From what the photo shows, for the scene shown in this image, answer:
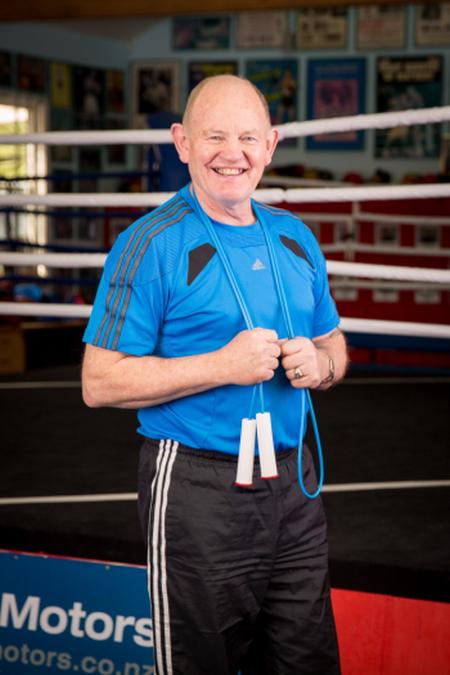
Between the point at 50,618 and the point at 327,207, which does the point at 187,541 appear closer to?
the point at 50,618

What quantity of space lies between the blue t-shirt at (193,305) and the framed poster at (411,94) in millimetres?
8119

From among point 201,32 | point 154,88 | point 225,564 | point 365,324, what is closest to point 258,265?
point 225,564

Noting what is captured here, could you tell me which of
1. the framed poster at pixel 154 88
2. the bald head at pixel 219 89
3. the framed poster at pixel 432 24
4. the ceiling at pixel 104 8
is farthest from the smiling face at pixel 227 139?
the framed poster at pixel 154 88

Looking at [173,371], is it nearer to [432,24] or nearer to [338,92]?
[338,92]

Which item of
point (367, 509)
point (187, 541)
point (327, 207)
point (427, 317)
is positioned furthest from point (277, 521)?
point (327, 207)

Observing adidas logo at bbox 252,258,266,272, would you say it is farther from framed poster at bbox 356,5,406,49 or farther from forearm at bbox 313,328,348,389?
framed poster at bbox 356,5,406,49

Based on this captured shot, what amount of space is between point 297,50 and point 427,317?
4.74 metres

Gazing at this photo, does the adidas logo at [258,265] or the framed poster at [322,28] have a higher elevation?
the framed poster at [322,28]

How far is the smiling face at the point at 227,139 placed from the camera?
1279 millimetres

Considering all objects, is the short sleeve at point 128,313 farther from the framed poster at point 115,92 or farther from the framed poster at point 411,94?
the framed poster at point 115,92

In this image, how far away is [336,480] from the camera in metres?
2.21

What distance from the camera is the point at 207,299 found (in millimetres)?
1274

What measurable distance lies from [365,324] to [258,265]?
1.32 metres

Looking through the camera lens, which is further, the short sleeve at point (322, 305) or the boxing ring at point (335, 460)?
the boxing ring at point (335, 460)
